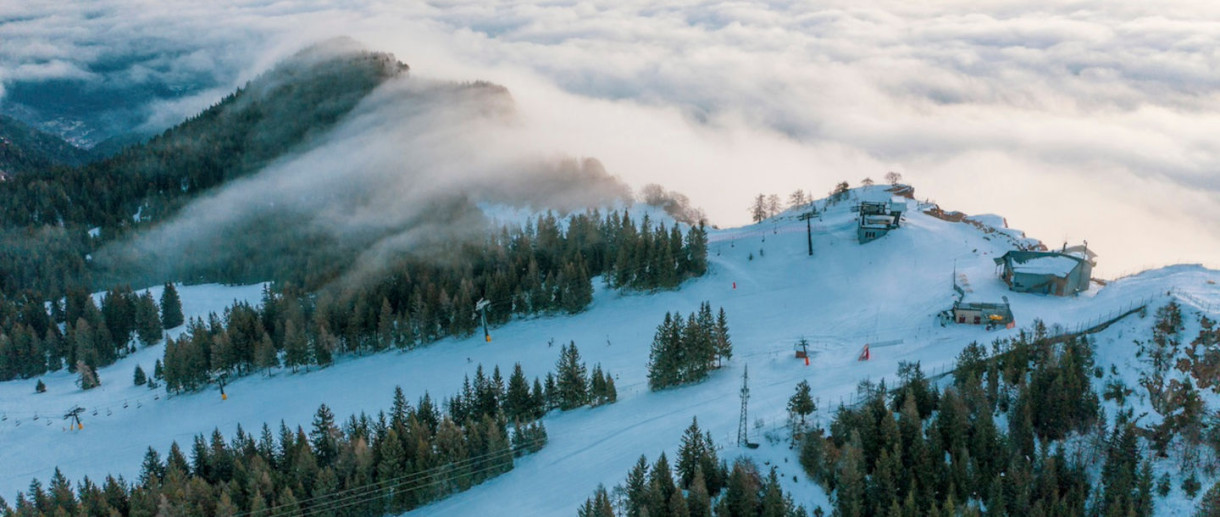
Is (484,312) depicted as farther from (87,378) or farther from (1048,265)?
(1048,265)

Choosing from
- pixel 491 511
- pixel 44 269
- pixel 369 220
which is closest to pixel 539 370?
pixel 491 511

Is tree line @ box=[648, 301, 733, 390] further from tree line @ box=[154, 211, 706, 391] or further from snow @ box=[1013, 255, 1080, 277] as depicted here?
snow @ box=[1013, 255, 1080, 277]

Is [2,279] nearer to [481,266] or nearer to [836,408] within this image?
[481,266]

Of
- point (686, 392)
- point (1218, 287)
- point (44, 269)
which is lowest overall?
point (686, 392)

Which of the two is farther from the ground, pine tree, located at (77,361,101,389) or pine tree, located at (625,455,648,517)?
pine tree, located at (77,361,101,389)

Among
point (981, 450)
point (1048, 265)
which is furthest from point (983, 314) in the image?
point (981, 450)

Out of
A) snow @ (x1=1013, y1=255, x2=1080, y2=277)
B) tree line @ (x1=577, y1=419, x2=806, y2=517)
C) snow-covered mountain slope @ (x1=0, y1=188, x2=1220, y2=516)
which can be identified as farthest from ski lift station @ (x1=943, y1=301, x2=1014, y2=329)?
tree line @ (x1=577, y1=419, x2=806, y2=517)
